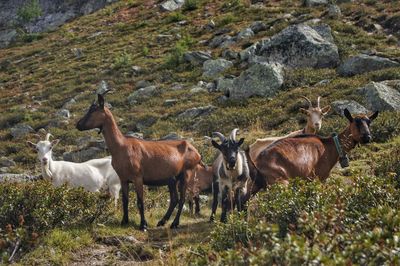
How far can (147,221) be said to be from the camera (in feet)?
37.7

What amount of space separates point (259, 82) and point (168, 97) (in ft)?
16.0

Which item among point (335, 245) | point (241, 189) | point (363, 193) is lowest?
point (241, 189)

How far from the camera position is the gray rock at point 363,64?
25172mm

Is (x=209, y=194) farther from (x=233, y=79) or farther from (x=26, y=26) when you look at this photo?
(x=26, y=26)

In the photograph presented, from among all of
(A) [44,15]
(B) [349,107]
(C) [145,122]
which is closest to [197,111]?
(C) [145,122]

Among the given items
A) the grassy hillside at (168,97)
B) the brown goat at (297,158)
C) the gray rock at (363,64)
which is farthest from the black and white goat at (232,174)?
the gray rock at (363,64)

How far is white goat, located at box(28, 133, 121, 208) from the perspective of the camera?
13656 mm

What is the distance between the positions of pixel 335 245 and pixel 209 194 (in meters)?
9.78

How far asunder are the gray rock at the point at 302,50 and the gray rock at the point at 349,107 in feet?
22.2

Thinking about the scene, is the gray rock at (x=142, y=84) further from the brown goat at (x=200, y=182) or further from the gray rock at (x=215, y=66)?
the brown goat at (x=200, y=182)

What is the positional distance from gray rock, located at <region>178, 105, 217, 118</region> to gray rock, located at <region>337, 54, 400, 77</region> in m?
5.89

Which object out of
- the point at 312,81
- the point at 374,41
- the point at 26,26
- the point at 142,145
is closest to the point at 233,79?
the point at 312,81

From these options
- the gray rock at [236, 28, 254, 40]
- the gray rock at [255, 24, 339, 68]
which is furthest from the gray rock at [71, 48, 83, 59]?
the gray rock at [255, 24, 339, 68]

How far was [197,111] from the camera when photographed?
24.8m
